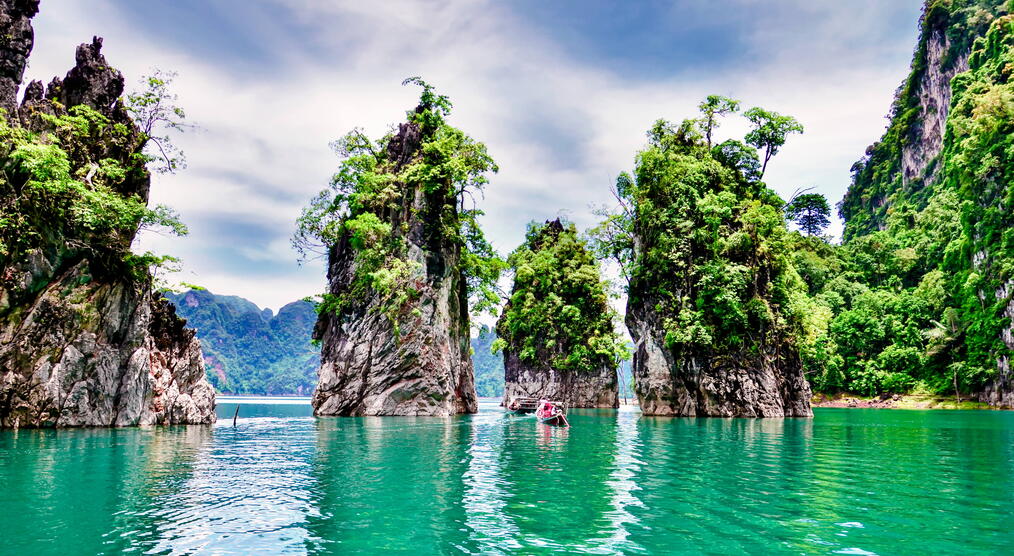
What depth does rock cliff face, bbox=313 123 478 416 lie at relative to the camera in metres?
43.7

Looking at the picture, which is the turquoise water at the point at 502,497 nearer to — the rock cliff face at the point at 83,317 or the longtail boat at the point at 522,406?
the rock cliff face at the point at 83,317

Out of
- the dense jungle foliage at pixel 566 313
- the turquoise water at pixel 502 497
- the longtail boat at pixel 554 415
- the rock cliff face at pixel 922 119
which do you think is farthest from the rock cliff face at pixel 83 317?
the rock cliff face at pixel 922 119

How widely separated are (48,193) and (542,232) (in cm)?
5426

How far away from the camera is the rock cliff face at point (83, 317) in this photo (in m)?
26.1

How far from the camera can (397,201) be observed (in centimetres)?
4781

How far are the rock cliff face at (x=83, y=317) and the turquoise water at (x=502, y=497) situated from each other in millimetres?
3555

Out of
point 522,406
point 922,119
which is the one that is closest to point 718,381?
point 522,406

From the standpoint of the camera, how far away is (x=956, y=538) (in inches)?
368

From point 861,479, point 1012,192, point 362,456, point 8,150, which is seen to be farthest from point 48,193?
point 1012,192

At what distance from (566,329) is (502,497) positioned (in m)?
53.1

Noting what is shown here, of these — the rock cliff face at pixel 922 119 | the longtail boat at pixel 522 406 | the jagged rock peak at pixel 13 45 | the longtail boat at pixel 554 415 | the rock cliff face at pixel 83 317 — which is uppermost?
the rock cliff face at pixel 922 119

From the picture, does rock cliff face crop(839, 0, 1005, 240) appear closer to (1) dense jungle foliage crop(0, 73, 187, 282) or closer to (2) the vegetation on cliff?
(2) the vegetation on cliff

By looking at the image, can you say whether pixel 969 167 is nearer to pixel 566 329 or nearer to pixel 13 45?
pixel 566 329

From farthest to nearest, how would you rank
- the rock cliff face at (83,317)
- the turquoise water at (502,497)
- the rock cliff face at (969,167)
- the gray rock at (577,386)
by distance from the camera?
the gray rock at (577,386), the rock cliff face at (969,167), the rock cliff face at (83,317), the turquoise water at (502,497)
